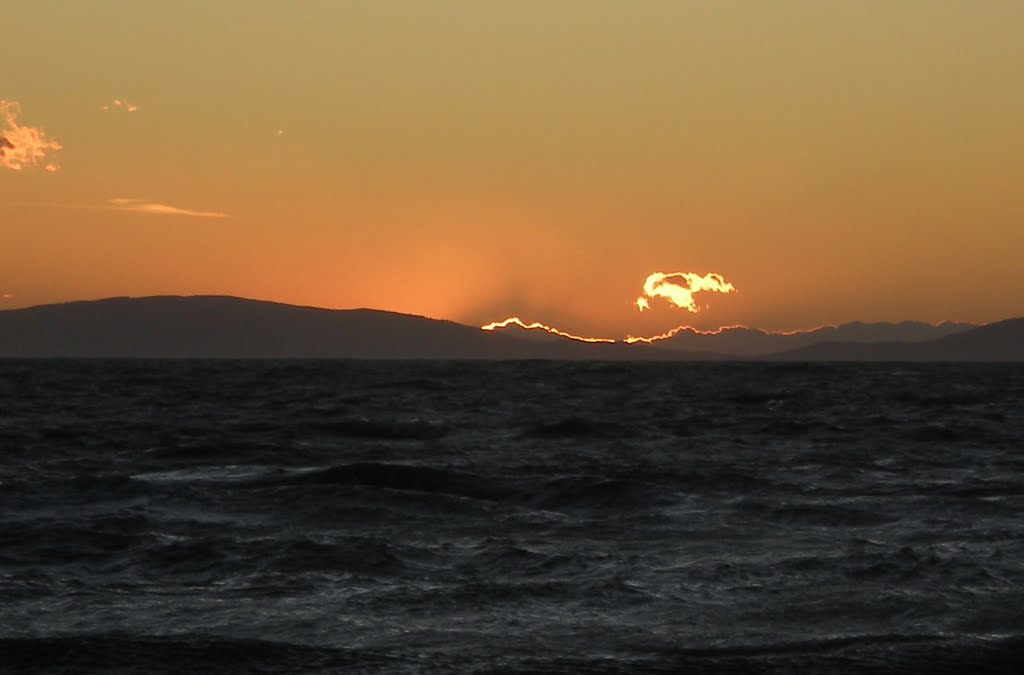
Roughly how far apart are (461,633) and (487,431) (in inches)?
1337

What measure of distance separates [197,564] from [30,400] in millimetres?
54117

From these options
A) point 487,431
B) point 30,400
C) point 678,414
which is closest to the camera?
point 487,431

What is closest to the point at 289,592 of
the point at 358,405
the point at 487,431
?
the point at 487,431

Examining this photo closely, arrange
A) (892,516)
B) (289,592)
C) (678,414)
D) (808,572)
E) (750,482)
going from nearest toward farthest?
(289,592), (808,572), (892,516), (750,482), (678,414)

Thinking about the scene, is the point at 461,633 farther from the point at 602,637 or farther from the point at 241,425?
the point at 241,425

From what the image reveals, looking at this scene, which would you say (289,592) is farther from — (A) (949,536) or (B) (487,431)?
(B) (487,431)

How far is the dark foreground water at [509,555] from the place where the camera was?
12906mm

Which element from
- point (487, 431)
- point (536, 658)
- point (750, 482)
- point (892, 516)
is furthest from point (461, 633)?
point (487, 431)

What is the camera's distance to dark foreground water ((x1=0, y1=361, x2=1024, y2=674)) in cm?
1291

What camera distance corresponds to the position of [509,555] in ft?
60.1

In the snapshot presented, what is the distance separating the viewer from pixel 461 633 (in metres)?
13.5

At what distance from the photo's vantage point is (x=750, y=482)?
28453mm

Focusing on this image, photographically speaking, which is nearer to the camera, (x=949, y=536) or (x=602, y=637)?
(x=602, y=637)

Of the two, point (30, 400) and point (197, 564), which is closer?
point (197, 564)
